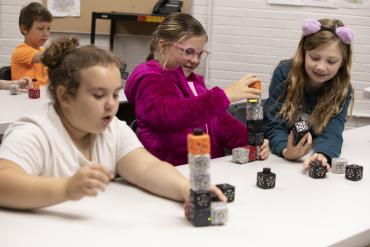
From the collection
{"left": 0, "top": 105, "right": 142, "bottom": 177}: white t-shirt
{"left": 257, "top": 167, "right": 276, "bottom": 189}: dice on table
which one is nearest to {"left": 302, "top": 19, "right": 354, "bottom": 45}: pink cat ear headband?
{"left": 257, "top": 167, "right": 276, "bottom": 189}: dice on table

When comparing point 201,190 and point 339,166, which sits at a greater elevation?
point 201,190

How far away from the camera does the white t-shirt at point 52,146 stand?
1415 millimetres

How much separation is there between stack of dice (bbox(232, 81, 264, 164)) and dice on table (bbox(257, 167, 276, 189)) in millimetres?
287

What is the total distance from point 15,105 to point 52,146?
143 cm

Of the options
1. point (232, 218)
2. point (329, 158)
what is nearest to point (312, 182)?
point (329, 158)

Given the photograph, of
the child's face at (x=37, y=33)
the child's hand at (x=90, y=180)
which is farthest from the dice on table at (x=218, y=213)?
the child's face at (x=37, y=33)

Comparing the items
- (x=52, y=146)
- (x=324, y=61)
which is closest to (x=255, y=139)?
(x=324, y=61)

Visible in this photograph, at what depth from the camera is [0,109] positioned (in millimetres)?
2668

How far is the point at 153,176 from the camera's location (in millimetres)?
1574

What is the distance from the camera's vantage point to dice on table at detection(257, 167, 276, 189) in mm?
1661

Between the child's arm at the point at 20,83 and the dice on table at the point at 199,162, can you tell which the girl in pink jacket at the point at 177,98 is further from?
the child's arm at the point at 20,83

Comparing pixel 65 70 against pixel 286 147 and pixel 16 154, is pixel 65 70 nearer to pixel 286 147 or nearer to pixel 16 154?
pixel 16 154

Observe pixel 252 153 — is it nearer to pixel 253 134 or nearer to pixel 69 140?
pixel 253 134

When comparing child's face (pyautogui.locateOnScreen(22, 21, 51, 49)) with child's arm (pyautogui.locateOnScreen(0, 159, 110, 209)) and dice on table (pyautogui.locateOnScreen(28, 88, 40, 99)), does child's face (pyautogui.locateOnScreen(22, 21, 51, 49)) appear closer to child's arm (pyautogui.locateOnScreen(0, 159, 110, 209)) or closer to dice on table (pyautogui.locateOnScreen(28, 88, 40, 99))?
dice on table (pyautogui.locateOnScreen(28, 88, 40, 99))
